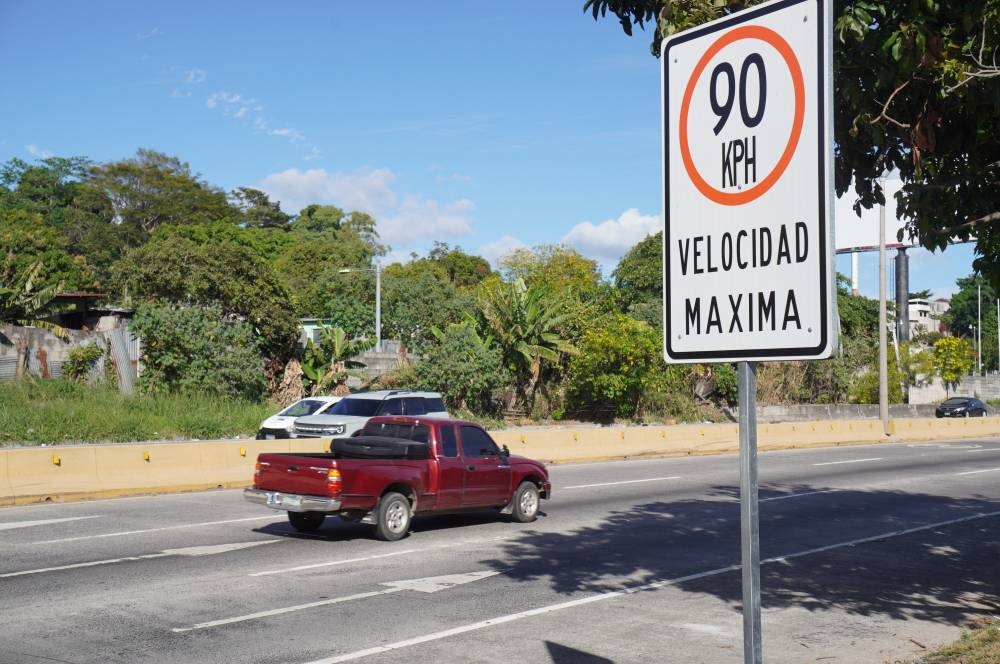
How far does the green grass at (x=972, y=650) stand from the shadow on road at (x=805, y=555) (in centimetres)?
108

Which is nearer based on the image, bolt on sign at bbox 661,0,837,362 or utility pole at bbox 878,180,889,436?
bolt on sign at bbox 661,0,837,362

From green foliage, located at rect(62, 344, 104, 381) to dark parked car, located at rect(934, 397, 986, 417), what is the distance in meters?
44.1

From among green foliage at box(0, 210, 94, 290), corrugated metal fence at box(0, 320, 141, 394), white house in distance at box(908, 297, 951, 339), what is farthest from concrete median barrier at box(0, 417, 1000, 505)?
white house in distance at box(908, 297, 951, 339)

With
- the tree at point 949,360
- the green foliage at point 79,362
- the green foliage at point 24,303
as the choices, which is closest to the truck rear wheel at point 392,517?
the green foliage at point 79,362

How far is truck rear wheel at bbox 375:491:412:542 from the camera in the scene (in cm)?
1447

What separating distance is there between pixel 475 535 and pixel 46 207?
79.3 m

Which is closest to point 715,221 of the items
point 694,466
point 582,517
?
point 582,517

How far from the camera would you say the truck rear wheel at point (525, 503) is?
54.3 ft

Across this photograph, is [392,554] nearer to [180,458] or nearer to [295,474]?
[295,474]

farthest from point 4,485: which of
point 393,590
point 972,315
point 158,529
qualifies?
point 972,315

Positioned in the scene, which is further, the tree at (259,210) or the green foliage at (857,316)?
the tree at (259,210)

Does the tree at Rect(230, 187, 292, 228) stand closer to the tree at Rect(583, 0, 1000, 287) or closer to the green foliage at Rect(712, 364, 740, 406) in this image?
the green foliage at Rect(712, 364, 740, 406)

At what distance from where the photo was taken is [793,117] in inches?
124

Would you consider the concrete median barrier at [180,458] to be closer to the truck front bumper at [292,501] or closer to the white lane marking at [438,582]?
the truck front bumper at [292,501]
